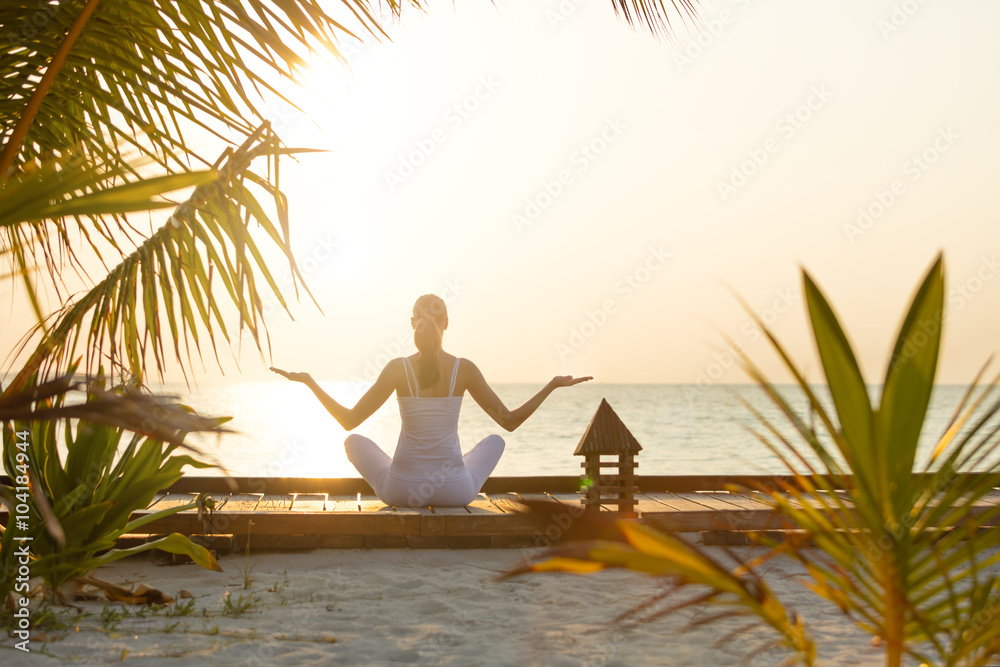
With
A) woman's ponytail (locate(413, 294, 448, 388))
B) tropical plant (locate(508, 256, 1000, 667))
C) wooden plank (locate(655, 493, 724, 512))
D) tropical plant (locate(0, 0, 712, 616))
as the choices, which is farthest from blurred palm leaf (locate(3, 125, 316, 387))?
wooden plank (locate(655, 493, 724, 512))

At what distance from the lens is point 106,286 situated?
9.14ft

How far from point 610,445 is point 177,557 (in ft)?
10.5

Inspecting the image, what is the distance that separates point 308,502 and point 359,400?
3.88 ft

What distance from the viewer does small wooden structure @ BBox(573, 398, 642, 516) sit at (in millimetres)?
5582

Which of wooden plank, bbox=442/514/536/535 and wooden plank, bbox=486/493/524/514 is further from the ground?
wooden plank, bbox=486/493/524/514

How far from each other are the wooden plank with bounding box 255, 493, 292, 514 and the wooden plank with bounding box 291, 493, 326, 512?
0.05 metres

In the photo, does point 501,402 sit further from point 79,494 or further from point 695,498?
point 79,494

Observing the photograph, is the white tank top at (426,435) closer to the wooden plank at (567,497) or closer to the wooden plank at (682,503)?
the wooden plank at (567,497)

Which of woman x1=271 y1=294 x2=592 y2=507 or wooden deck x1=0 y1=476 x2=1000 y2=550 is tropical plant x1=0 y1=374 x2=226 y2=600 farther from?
woman x1=271 y1=294 x2=592 y2=507

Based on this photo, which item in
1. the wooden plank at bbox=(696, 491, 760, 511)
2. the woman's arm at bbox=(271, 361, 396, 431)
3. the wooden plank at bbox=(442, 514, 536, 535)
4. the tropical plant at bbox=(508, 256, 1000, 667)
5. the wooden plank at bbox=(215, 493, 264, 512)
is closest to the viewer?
the tropical plant at bbox=(508, 256, 1000, 667)

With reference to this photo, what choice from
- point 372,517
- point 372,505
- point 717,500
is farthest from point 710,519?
point 372,505

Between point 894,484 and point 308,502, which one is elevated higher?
point 894,484

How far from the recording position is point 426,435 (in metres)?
5.81

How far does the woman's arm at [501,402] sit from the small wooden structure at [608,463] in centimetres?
55
